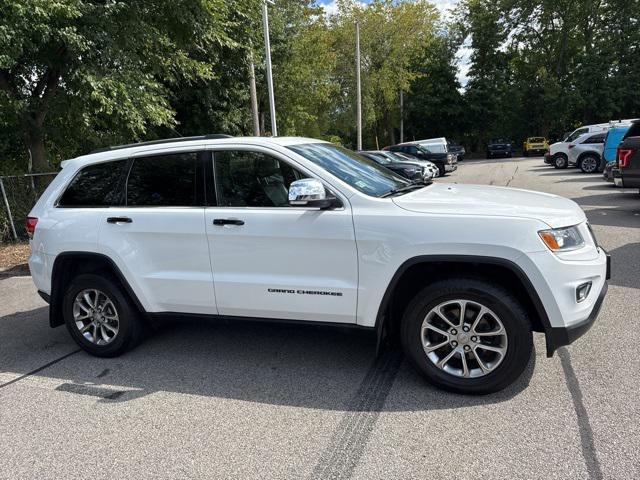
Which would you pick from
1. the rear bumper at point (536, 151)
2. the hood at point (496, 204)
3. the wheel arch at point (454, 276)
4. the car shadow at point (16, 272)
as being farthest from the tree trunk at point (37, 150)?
the rear bumper at point (536, 151)

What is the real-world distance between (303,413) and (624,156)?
360 inches

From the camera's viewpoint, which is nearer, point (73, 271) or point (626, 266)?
point (73, 271)

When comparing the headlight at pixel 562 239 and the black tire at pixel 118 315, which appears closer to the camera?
the headlight at pixel 562 239

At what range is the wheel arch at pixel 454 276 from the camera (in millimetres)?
3084

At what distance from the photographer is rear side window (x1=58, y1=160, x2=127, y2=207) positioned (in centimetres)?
425

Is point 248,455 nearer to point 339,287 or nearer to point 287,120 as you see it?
point 339,287

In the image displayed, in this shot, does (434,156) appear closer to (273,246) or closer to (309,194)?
(273,246)

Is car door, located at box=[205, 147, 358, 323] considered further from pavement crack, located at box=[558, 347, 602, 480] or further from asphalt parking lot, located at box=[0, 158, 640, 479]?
pavement crack, located at box=[558, 347, 602, 480]

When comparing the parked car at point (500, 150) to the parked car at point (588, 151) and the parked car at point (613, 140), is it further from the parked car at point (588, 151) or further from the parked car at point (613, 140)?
the parked car at point (613, 140)

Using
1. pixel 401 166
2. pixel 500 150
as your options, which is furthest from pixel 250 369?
pixel 500 150

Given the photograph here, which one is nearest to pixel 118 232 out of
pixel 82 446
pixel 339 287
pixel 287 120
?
pixel 82 446

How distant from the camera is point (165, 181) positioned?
4.07 m

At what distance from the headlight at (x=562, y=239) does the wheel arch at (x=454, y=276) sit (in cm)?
26

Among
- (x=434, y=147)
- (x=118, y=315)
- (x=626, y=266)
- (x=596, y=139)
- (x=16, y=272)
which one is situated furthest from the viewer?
(x=434, y=147)
